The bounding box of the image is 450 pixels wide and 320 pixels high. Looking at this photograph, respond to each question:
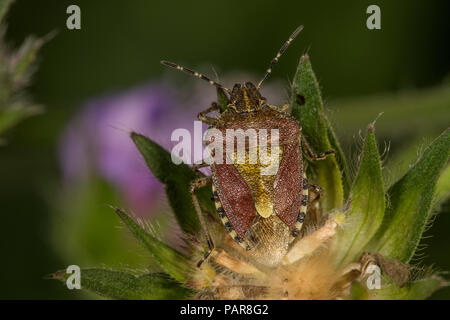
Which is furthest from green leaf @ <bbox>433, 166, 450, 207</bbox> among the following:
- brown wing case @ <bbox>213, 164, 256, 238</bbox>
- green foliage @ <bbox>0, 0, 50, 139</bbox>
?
green foliage @ <bbox>0, 0, 50, 139</bbox>

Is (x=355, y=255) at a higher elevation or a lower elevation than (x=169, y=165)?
lower

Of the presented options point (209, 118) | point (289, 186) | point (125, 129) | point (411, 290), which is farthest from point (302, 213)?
point (125, 129)

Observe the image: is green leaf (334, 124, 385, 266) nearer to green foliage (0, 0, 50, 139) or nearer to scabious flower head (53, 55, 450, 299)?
scabious flower head (53, 55, 450, 299)

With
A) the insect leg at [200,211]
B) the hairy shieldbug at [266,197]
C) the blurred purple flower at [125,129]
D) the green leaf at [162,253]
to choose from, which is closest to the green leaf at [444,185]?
the hairy shieldbug at [266,197]

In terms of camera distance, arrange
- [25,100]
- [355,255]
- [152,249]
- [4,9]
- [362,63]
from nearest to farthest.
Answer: [152,249] → [355,255] → [4,9] → [25,100] → [362,63]

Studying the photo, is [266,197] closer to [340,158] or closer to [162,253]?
[340,158]

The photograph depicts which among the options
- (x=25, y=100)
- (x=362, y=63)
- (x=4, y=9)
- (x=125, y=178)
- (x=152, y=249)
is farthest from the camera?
(x=362, y=63)
